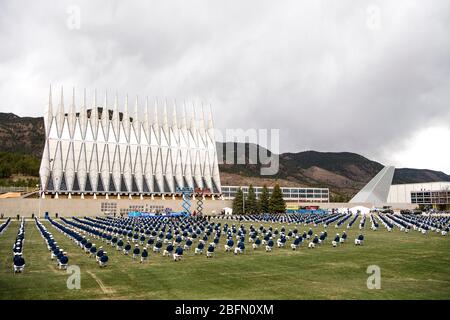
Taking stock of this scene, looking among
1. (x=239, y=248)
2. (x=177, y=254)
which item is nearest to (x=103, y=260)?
(x=177, y=254)

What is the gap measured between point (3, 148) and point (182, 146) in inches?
5432

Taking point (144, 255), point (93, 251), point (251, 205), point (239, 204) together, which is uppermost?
point (144, 255)

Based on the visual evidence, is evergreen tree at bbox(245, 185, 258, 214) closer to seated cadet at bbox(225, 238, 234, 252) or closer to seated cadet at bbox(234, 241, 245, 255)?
seated cadet at bbox(225, 238, 234, 252)

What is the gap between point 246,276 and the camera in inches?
615

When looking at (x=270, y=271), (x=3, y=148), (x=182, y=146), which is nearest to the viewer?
(x=270, y=271)

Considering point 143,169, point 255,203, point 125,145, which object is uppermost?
point 125,145

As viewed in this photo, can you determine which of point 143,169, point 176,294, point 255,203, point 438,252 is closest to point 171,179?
point 143,169

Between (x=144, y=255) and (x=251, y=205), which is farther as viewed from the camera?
(x=251, y=205)

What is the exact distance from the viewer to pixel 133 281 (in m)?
14.6

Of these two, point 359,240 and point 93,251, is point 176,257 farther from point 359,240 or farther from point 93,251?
point 359,240

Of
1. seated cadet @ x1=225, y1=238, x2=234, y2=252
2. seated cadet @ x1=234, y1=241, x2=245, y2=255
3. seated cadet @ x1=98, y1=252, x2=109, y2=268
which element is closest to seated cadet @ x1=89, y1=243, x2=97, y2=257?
seated cadet @ x1=98, y1=252, x2=109, y2=268

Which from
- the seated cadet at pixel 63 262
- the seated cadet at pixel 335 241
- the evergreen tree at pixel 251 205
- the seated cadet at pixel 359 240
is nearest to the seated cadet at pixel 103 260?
the seated cadet at pixel 63 262
